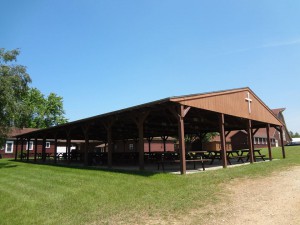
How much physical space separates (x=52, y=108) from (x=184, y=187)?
60.2 meters

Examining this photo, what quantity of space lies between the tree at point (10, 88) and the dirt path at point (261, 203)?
59.1 ft

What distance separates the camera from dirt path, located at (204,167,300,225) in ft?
19.9

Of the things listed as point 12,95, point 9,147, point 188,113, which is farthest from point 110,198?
point 9,147

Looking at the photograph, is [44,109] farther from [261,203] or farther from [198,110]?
[261,203]

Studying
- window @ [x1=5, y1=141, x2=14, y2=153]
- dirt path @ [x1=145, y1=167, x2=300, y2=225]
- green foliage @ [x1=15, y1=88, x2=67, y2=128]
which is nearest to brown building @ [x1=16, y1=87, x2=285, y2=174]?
dirt path @ [x1=145, y1=167, x2=300, y2=225]

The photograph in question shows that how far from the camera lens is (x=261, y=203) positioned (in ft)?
23.8

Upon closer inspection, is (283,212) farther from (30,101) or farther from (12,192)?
(30,101)

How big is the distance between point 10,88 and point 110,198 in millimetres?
16466

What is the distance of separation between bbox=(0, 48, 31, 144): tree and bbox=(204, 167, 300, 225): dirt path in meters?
18.0

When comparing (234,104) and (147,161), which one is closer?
(234,104)

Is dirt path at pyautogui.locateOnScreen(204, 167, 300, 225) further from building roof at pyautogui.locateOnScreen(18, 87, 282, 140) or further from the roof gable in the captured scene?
the roof gable

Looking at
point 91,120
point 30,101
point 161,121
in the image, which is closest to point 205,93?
point 161,121

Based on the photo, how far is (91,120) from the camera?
1762 centimetres

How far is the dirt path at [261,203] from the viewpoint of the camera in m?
Result: 6.05
